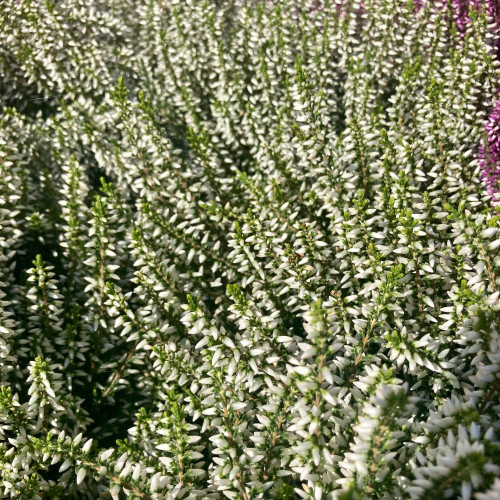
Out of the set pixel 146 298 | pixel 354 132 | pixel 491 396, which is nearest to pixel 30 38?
pixel 146 298

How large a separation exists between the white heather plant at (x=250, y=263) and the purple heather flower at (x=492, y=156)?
0.11 meters

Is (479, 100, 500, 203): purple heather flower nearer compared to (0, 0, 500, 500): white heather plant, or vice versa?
(0, 0, 500, 500): white heather plant

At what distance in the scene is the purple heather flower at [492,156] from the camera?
403 cm

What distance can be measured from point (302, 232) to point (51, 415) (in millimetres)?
2609

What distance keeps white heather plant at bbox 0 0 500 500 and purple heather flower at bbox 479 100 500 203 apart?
0.36 ft

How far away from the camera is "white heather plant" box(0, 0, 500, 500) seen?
2.80 m

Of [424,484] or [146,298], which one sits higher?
[146,298]

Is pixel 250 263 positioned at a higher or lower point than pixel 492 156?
lower

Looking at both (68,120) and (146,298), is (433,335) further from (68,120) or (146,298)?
(68,120)

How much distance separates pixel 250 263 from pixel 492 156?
261cm

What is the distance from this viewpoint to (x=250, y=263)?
379 cm

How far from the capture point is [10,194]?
498 centimetres

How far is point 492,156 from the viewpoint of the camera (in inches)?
166

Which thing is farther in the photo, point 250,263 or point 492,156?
point 492,156
